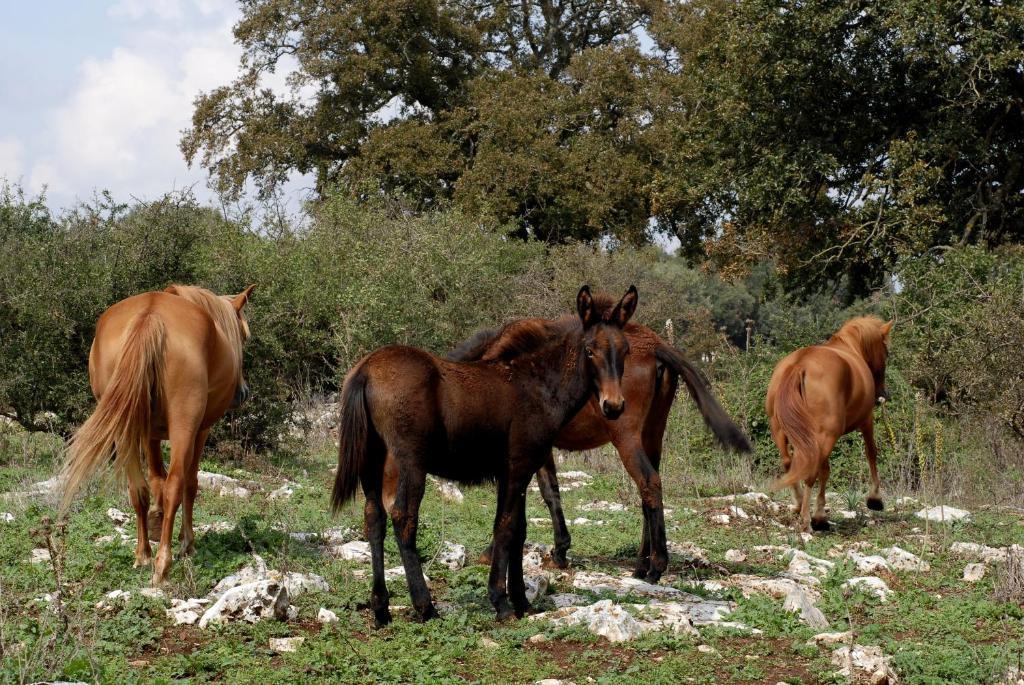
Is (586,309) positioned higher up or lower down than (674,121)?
lower down

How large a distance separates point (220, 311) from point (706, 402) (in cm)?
419

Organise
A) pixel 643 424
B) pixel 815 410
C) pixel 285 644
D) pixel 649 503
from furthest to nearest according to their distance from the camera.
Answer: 1. pixel 815 410
2. pixel 643 424
3. pixel 649 503
4. pixel 285 644

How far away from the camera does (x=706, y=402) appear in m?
8.11

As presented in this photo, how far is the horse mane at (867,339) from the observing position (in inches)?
476

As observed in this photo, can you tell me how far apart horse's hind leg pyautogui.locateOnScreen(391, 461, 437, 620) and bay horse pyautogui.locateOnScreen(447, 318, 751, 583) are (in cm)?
119

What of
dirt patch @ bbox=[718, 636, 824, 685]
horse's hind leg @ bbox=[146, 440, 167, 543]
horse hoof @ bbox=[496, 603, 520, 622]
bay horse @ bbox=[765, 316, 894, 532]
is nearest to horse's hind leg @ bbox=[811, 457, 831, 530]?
bay horse @ bbox=[765, 316, 894, 532]

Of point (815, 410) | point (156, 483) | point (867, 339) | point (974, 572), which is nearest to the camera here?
point (156, 483)

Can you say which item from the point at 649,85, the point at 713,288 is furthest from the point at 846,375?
the point at 713,288

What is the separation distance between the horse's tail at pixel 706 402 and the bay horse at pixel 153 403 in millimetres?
3710

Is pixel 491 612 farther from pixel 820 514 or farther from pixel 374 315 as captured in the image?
pixel 374 315

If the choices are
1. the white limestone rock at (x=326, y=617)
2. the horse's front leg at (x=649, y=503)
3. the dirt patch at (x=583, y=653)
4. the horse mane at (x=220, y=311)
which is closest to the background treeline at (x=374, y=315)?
the horse's front leg at (x=649, y=503)

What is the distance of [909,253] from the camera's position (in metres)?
19.0

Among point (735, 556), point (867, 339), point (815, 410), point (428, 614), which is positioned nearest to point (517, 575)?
point (428, 614)

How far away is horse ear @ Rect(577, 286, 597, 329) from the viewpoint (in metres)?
6.71
